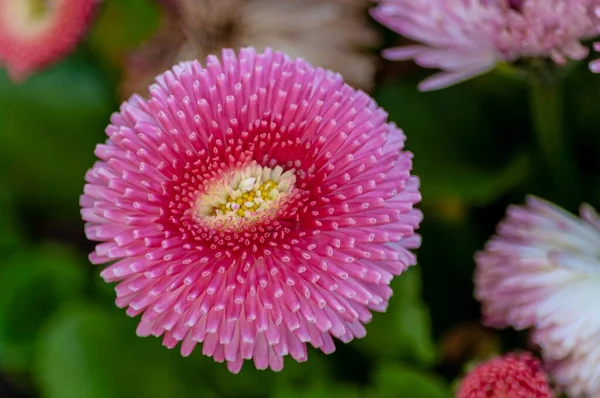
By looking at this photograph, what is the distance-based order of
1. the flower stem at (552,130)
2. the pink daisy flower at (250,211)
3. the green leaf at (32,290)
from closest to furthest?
the pink daisy flower at (250,211)
the flower stem at (552,130)
the green leaf at (32,290)

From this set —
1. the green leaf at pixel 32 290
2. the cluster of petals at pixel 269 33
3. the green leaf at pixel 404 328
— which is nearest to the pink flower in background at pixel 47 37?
the cluster of petals at pixel 269 33

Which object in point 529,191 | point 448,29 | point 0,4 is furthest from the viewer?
point 0,4

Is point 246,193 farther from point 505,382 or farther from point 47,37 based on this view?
point 47,37

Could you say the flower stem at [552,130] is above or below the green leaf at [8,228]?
above

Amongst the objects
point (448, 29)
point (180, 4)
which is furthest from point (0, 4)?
point (448, 29)

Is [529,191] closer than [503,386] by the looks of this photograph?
No

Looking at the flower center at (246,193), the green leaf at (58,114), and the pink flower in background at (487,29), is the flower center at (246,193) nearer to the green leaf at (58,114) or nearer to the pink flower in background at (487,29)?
the pink flower in background at (487,29)

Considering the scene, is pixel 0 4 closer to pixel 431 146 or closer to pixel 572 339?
pixel 431 146
